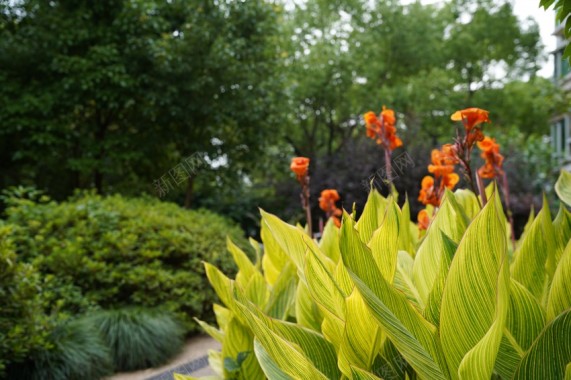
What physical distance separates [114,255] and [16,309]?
2.06m

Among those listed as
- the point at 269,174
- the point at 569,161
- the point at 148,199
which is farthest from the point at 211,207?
the point at 569,161

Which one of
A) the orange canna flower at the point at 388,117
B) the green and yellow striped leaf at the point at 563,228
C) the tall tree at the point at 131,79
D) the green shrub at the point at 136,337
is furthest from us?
the tall tree at the point at 131,79

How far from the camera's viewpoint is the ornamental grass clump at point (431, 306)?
1047 millimetres

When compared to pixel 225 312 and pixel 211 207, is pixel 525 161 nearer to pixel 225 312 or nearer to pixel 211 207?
pixel 211 207

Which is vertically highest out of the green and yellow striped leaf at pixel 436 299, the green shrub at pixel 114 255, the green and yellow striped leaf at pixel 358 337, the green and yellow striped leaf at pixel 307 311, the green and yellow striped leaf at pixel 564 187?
the green and yellow striped leaf at pixel 564 187

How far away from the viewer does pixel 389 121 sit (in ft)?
8.57

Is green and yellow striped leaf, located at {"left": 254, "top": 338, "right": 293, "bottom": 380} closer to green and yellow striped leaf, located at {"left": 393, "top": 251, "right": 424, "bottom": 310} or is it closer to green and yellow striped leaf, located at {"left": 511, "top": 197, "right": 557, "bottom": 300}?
green and yellow striped leaf, located at {"left": 393, "top": 251, "right": 424, "bottom": 310}

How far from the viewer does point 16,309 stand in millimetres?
4031

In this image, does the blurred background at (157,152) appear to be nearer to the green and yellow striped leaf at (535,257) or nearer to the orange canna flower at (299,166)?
the orange canna flower at (299,166)

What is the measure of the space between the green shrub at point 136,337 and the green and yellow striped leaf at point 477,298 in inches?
169

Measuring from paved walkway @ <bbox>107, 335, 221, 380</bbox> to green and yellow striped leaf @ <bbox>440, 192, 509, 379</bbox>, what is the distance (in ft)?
10.1

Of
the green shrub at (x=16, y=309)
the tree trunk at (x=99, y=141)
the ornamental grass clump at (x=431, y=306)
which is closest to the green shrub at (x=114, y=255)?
the green shrub at (x=16, y=309)

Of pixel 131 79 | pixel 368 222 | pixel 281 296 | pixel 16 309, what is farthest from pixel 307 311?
pixel 131 79

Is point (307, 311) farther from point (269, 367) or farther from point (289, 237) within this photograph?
point (269, 367)
